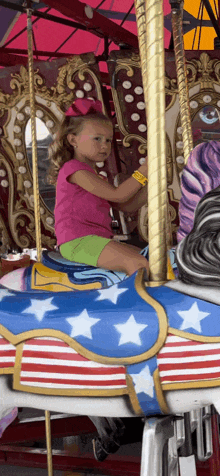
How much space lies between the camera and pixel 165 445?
2.84 feet

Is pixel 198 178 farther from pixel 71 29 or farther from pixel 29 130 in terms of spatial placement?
pixel 71 29

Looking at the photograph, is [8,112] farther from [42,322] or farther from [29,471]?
[42,322]

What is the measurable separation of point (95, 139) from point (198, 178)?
3.23 feet

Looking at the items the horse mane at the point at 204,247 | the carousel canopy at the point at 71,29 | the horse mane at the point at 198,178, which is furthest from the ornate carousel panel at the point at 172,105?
the horse mane at the point at 204,247

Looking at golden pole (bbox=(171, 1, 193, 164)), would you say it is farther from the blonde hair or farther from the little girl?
the blonde hair

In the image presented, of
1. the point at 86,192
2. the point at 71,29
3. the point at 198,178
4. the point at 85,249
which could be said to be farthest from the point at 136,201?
the point at 71,29

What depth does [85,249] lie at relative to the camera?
1540 mm

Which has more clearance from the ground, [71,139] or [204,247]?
[71,139]

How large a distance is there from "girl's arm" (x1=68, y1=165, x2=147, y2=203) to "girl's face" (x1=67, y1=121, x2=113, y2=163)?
6.1 inches

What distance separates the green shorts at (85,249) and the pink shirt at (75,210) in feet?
0.24

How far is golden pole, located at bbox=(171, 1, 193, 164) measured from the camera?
147cm

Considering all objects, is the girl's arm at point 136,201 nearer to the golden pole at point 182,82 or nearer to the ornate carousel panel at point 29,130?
the golden pole at point 182,82

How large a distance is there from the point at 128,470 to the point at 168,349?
5.23 ft

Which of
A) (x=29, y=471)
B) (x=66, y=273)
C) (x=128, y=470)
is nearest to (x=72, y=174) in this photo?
(x=66, y=273)
